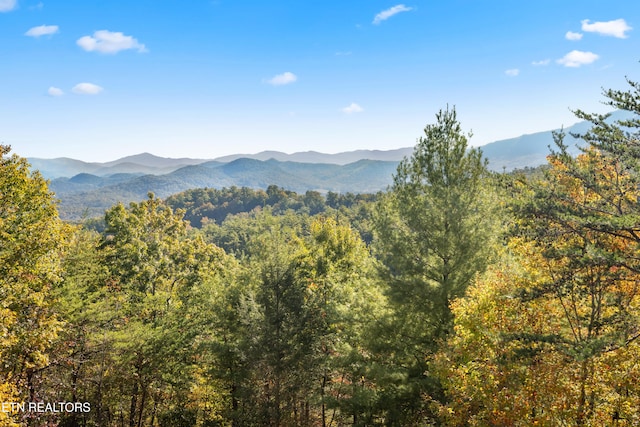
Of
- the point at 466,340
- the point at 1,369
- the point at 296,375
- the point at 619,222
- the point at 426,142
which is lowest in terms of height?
the point at 296,375

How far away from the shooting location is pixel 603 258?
8.09 meters

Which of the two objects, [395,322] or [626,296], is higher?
[626,296]

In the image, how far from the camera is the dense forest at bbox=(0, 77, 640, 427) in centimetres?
898

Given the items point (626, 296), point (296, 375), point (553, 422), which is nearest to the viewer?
point (553, 422)

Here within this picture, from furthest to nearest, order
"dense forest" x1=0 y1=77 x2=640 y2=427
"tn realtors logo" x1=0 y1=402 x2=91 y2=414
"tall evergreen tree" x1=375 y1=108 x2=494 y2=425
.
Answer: "tall evergreen tree" x1=375 y1=108 x2=494 y2=425 → "tn realtors logo" x1=0 y1=402 x2=91 y2=414 → "dense forest" x1=0 y1=77 x2=640 y2=427

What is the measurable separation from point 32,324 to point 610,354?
16.7m

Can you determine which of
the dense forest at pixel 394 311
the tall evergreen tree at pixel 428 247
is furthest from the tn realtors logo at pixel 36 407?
the tall evergreen tree at pixel 428 247

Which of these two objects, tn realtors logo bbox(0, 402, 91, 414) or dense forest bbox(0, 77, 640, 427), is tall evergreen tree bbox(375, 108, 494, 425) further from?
tn realtors logo bbox(0, 402, 91, 414)

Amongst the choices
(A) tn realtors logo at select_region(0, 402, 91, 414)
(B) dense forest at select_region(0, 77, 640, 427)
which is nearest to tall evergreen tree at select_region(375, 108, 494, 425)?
(B) dense forest at select_region(0, 77, 640, 427)

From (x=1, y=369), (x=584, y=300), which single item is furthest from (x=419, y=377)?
(x=1, y=369)

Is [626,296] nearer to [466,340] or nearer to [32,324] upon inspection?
[466,340]

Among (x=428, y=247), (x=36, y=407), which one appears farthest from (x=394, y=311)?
(x=36, y=407)

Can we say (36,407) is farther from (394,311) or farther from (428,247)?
(428,247)

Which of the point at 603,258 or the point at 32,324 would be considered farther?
the point at 32,324
